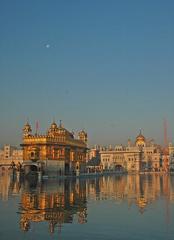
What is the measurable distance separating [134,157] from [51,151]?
66.0 m

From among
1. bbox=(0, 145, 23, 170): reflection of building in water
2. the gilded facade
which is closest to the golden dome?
bbox=(0, 145, 23, 170): reflection of building in water

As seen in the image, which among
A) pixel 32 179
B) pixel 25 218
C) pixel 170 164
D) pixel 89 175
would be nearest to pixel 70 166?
pixel 89 175

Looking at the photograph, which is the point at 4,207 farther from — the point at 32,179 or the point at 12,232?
the point at 32,179

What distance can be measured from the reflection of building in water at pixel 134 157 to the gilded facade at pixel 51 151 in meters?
45.2

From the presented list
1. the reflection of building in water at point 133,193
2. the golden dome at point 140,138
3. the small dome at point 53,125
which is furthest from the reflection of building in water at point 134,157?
the reflection of building in water at point 133,193

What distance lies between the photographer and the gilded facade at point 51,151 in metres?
59.3

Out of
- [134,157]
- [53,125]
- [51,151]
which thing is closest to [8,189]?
[51,151]

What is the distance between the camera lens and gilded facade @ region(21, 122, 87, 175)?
2334 inches

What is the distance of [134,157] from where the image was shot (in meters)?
123

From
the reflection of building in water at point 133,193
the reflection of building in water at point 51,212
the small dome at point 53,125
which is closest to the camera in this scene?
the reflection of building in water at point 51,212

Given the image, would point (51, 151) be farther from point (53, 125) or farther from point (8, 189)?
point (8, 189)

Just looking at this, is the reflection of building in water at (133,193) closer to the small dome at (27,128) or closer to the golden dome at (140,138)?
the small dome at (27,128)

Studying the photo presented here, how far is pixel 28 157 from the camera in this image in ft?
197

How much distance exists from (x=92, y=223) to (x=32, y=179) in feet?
126
